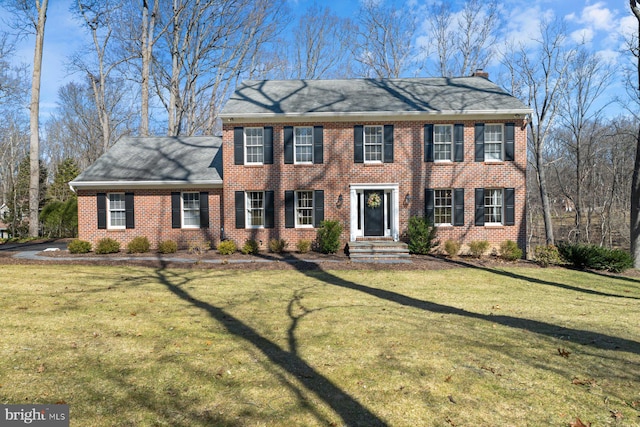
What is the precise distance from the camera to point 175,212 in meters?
16.1

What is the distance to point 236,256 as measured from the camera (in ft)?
46.9

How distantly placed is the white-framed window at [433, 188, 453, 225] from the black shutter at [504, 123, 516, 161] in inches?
109

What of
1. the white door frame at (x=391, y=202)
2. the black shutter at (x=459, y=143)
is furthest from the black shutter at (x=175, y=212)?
the black shutter at (x=459, y=143)

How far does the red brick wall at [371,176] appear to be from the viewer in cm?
1546

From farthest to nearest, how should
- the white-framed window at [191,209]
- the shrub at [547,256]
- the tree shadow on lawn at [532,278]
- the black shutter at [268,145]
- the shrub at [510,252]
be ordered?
the white-framed window at [191,209]
the black shutter at [268,145]
the shrub at [510,252]
the shrub at [547,256]
the tree shadow on lawn at [532,278]

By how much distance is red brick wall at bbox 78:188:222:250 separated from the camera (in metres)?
16.1

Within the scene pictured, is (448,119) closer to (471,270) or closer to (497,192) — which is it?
(497,192)

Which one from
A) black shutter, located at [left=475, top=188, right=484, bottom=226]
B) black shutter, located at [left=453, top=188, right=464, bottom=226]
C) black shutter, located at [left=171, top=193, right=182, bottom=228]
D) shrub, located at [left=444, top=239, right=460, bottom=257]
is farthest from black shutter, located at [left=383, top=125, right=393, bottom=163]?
black shutter, located at [left=171, top=193, right=182, bottom=228]

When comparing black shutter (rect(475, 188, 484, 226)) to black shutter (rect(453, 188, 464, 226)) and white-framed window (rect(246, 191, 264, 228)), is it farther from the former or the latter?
white-framed window (rect(246, 191, 264, 228))

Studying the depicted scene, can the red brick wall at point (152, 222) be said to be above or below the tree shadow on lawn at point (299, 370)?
above

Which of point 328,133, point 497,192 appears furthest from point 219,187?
point 497,192

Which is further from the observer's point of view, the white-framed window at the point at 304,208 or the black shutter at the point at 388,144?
the white-framed window at the point at 304,208

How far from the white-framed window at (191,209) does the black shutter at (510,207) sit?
13.0 metres

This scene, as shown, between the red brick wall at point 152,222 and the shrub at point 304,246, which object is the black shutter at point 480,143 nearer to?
the shrub at point 304,246
